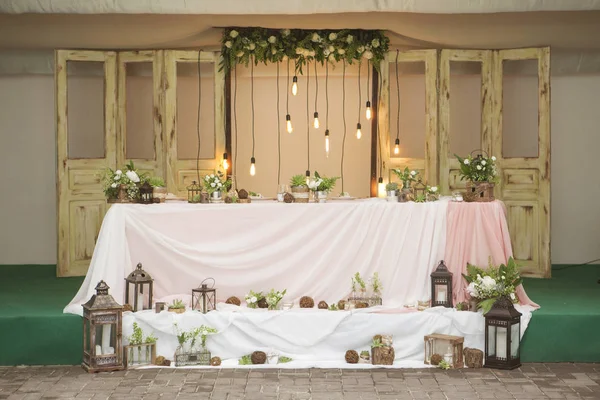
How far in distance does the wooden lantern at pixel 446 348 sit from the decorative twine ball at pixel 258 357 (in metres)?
1.30

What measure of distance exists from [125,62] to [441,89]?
3.46 metres

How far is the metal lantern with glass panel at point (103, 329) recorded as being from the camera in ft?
23.3

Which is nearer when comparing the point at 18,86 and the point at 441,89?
the point at 441,89

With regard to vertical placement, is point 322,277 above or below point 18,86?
below

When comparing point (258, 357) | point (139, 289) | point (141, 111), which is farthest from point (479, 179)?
point (141, 111)

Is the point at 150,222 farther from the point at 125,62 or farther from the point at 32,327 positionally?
the point at 125,62

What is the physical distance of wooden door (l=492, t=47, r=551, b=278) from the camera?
9828mm

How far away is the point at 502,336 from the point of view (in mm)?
7219

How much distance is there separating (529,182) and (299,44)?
293 centimetres

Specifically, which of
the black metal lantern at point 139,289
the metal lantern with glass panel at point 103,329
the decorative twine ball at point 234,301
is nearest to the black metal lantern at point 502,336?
the decorative twine ball at point 234,301

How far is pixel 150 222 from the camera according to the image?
7.95m

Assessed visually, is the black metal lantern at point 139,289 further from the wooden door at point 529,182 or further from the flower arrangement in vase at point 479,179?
the wooden door at point 529,182

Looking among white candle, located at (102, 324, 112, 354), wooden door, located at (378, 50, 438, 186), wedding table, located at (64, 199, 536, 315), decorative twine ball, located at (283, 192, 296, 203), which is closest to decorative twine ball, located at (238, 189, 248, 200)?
wedding table, located at (64, 199, 536, 315)

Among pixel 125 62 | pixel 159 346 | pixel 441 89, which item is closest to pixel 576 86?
pixel 441 89
